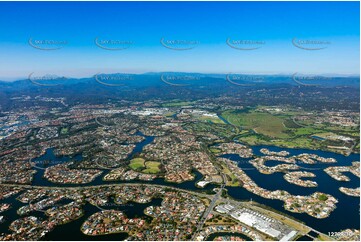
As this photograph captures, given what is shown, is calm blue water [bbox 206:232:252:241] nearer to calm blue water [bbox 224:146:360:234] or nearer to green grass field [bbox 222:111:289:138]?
calm blue water [bbox 224:146:360:234]

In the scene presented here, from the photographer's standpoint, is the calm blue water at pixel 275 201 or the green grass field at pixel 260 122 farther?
the green grass field at pixel 260 122

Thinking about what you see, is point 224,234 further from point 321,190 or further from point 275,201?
point 321,190

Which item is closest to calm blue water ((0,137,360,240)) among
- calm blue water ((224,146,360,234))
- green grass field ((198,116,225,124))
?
calm blue water ((224,146,360,234))

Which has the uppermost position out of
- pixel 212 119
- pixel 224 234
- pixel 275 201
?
pixel 212 119

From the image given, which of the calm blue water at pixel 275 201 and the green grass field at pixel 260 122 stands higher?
the green grass field at pixel 260 122

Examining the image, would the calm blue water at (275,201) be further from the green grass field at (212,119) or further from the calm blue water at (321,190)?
the green grass field at (212,119)

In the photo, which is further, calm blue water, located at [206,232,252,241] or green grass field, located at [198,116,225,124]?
green grass field, located at [198,116,225,124]

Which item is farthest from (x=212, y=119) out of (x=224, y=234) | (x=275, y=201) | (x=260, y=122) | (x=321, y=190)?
(x=224, y=234)

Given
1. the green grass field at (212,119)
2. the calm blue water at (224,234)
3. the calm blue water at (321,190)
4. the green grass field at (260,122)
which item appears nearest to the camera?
the calm blue water at (224,234)

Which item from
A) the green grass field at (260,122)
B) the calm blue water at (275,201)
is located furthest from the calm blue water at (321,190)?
the green grass field at (260,122)

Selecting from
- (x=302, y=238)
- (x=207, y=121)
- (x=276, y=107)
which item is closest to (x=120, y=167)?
(x=302, y=238)

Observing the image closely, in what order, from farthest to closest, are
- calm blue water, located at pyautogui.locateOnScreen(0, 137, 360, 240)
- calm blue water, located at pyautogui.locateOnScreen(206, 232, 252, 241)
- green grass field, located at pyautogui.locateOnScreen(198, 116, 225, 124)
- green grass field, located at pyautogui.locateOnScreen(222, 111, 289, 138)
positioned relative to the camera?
green grass field, located at pyautogui.locateOnScreen(198, 116, 225, 124), green grass field, located at pyautogui.locateOnScreen(222, 111, 289, 138), calm blue water, located at pyautogui.locateOnScreen(0, 137, 360, 240), calm blue water, located at pyautogui.locateOnScreen(206, 232, 252, 241)
